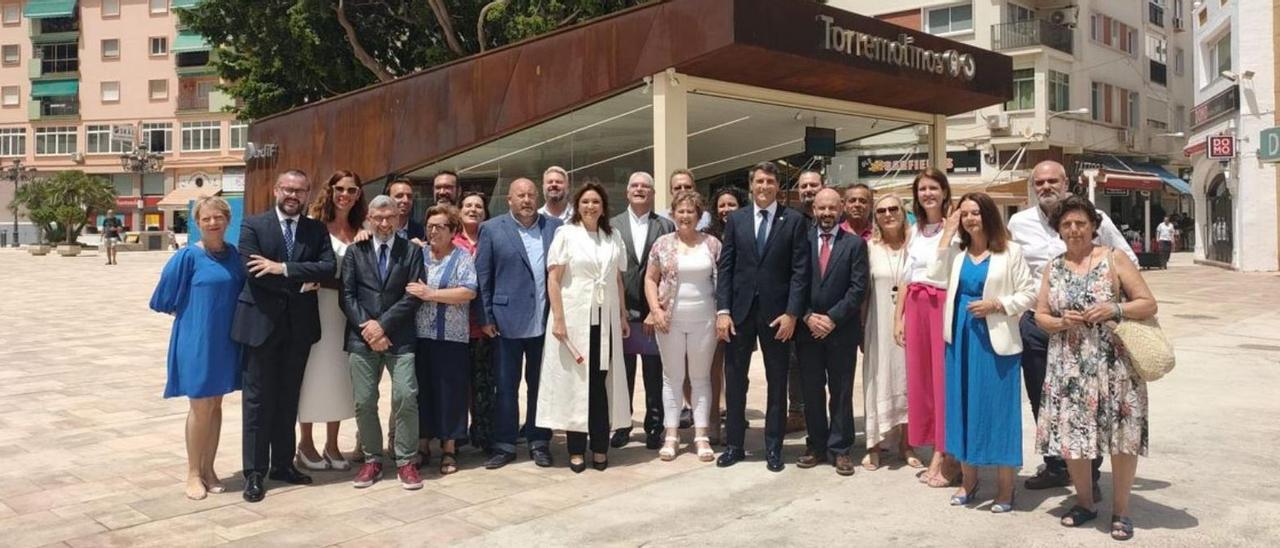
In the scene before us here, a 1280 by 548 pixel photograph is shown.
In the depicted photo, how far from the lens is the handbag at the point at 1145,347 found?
4141 millimetres

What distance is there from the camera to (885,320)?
5730 millimetres

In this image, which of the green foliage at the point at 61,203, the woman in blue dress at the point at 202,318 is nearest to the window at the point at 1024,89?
the woman in blue dress at the point at 202,318

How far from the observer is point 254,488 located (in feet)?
16.6

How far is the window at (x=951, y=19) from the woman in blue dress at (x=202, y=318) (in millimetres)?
33166

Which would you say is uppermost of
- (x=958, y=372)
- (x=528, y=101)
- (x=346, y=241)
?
(x=528, y=101)

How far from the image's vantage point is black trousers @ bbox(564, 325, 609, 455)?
226 inches

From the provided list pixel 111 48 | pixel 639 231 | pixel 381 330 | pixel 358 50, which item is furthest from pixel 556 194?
pixel 111 48

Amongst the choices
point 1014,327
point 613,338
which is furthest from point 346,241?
point 1014,327

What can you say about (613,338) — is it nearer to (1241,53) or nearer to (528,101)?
(528,101)

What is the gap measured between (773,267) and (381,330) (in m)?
2.26

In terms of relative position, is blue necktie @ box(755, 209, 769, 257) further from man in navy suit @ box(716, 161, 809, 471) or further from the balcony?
the balcony

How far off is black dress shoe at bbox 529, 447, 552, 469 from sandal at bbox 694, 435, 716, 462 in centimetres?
92

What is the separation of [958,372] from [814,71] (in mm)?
8217

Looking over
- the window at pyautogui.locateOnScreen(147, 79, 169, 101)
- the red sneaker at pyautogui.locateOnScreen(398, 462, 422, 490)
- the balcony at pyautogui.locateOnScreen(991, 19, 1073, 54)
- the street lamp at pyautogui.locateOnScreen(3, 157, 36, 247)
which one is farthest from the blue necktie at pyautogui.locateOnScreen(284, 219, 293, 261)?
the window at pyautogui.locateOnScreen(147, 79, 169, 101)
